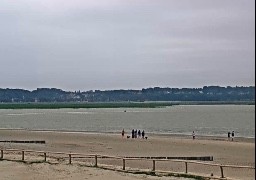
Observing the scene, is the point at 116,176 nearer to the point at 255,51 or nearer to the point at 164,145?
the point at 255,51

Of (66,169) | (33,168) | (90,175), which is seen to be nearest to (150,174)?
(90,175)

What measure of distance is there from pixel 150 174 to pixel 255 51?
14.0 metres

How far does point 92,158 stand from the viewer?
2786 cm

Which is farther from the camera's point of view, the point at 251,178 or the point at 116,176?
the point at 251,178

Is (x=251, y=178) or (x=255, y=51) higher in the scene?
(x=255, y=51)

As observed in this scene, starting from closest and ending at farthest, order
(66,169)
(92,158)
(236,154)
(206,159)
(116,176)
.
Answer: (116,176) < (66,169) < (92,158) < (206,159) < (236,154)

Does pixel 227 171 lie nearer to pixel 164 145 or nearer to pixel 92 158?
pixel 92 158

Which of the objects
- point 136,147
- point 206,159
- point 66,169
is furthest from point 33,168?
point 136,147

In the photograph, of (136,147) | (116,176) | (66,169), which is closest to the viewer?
(116,176)

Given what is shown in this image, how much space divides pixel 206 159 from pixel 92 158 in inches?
286

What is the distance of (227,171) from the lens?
23.0 metres

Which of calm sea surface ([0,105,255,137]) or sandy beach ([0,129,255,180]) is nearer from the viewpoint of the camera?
sandy beach ([0,129,255,180])

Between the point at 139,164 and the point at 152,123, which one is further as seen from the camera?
the point at 152,123

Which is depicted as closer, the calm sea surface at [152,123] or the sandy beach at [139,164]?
the sandy beach at [139,164]
